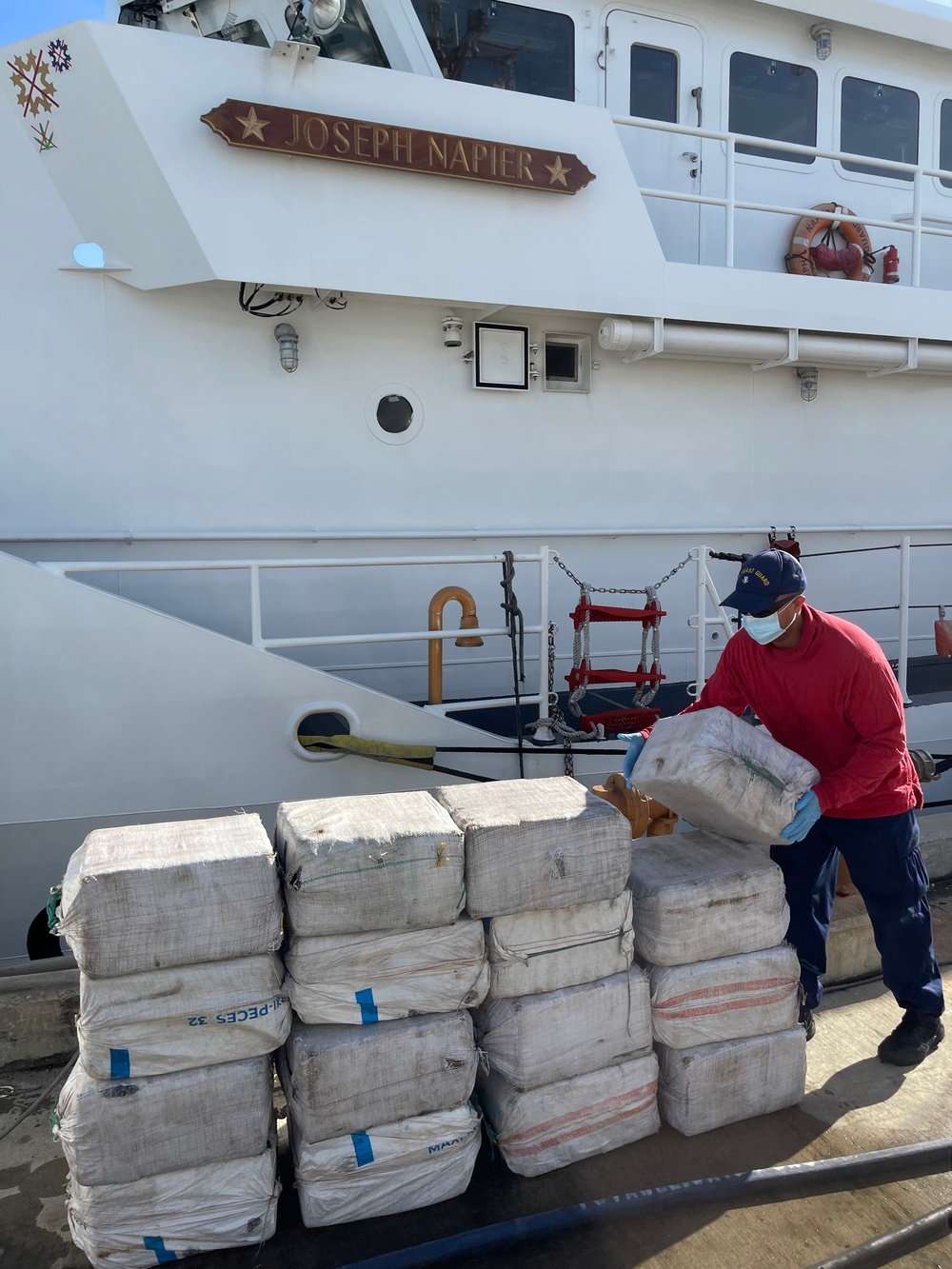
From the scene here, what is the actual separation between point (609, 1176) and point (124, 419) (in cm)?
423

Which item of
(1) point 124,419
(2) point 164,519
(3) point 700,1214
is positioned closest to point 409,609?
(2) point 164,519

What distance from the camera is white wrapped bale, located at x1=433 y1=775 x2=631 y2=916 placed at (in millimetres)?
2320

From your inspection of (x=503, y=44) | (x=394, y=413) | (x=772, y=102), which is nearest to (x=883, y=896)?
(x=394, y=413)

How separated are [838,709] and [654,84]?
512cm

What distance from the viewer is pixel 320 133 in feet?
14.2

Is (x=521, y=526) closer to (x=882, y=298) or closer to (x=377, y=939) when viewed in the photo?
(x=882, y=298)

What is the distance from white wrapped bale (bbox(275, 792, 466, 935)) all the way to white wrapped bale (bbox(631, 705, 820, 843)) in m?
0.71

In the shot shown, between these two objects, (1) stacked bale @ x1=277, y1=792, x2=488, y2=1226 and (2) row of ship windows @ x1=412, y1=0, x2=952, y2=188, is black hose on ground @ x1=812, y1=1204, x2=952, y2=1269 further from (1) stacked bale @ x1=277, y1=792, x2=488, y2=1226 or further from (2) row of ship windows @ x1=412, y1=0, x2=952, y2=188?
(2) row of ship windows @ x1=412, y1=0, x2=952, y2=188

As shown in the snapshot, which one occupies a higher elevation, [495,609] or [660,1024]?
[495,609]

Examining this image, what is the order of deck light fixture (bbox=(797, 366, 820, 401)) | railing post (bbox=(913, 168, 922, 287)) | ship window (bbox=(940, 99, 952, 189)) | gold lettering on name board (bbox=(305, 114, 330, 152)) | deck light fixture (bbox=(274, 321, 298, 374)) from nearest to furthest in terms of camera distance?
gold lettering on name board (bbox=(305, 114, 330, 152)) < deck light fixture (bbox=(274, 321, 298, 374)) < railing post (bbox=(913, 168, 922, 287)) < deck light fixture (bbox=(797, 366, 820, 401)) < ship window (bbox=(940, 99, 952, 189))

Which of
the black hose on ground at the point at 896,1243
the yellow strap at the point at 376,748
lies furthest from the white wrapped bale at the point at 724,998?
the yellow strap at the point at 376,748

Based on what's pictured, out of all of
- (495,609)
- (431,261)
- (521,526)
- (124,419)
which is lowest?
(495,609)

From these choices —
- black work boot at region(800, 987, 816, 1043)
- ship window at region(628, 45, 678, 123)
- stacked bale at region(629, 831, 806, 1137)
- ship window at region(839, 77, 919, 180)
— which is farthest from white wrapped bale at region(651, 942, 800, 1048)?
ship window at region(839, 77, 919, 180)

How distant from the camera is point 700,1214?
2252 mm
